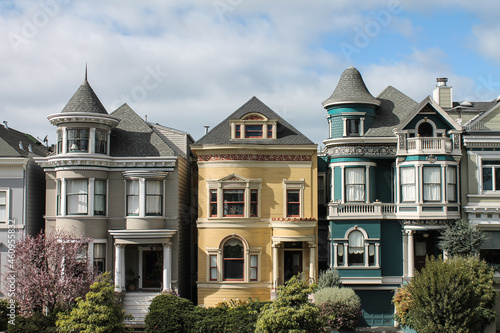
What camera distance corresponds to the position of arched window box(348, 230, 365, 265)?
30.4 metres

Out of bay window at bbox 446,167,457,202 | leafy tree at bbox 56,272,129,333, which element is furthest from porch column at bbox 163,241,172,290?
bay window at bbox 446,167,457,202

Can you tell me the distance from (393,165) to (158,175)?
12.7m

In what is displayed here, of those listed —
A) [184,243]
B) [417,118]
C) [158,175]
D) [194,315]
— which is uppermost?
[417,118]

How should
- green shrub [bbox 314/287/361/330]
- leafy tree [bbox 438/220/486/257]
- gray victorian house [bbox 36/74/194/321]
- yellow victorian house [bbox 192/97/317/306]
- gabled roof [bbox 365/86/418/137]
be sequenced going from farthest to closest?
gabled roof [bbox 365/86/418/137] → yellow victorian house [bbox 192/97/317/306] → gray victorian house [bbox 36/74/194/321] → leafy tree [bbox 438/220/486/257] → green shrub [bbox 314/287/361/330]

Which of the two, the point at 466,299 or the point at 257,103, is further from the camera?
the point at 257,103

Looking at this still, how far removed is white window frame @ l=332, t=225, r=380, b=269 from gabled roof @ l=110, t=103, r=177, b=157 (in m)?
10.0

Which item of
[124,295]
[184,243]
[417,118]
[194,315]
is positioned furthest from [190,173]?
[417,118]

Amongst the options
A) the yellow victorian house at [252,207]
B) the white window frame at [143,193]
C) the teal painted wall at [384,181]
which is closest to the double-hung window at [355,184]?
the teal painted wall at [384,181]

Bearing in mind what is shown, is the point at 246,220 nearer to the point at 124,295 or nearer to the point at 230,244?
the point at 230,244

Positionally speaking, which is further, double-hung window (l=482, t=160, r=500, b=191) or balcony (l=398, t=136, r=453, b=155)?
double-hung window (l=482, t=160, r=500, b=191)

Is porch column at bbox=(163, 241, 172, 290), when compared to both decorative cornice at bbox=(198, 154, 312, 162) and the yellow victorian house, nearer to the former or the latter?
the yellow victorian house

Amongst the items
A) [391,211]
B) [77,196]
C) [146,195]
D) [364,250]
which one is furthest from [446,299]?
[77,196]

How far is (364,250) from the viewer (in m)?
30.3

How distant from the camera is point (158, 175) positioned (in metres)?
30.3
